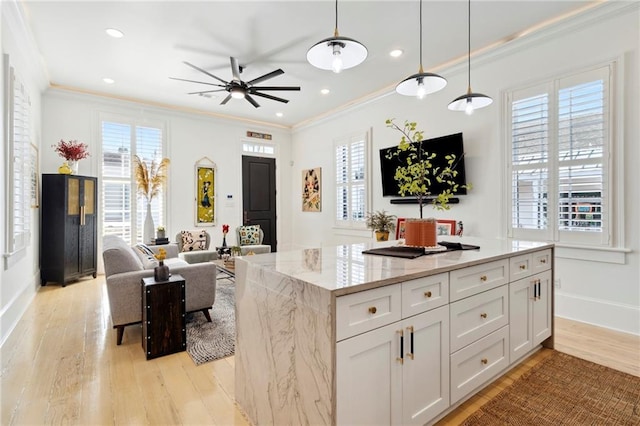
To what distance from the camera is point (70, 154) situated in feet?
16.9

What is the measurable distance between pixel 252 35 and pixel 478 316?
12.3 ft

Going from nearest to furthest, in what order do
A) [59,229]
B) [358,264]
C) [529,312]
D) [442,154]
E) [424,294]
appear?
[424,294] < [358,264] < [529,312] < [442,154] < [59,229]

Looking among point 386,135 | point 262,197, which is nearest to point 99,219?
point 262,197

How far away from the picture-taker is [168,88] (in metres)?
5.46

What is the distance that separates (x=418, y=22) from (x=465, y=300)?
10.3ft

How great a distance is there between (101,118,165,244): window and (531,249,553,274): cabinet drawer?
6.28m

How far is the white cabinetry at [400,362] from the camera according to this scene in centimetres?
133

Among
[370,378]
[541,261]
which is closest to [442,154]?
[541,261]

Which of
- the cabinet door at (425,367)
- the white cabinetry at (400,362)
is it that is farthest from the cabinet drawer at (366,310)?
the cabinet door at (425,367)

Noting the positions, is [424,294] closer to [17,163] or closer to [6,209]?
[6,209]

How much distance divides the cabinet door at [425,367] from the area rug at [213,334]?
1680 millimetres

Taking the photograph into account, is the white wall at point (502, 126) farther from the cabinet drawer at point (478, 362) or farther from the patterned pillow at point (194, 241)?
the patterned pillow at point (194, 241)

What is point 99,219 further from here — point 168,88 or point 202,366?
point 202,366

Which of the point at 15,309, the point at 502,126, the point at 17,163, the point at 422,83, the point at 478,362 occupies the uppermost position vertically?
the point at 502,126
